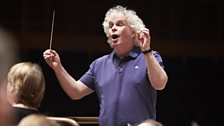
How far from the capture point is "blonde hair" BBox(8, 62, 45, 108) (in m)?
1.86

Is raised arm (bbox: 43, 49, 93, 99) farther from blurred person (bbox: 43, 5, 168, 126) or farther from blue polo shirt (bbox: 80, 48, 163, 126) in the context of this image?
blue polo shirt (bbox: 80, 48, 163, 126)

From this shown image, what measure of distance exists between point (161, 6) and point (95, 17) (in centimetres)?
66

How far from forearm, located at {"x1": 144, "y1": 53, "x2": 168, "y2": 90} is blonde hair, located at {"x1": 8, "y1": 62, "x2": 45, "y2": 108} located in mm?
436

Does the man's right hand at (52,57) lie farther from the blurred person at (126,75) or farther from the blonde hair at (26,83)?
the blonde hair at (26,83)

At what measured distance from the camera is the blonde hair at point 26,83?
1.86 m

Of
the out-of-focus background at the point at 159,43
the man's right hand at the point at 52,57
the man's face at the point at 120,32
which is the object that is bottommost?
the out-of-focus background at the point at 159,43

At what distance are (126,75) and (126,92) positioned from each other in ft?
0.25

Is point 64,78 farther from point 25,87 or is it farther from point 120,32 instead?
point 25,87

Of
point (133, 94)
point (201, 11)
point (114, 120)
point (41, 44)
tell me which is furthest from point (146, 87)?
point (201, 11)

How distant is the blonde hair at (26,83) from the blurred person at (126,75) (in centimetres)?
41

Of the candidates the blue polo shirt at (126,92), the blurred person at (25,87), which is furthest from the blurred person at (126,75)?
the blurred person at (25,87)

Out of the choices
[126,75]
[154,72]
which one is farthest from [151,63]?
[126,75]

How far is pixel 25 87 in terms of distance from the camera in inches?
73.0

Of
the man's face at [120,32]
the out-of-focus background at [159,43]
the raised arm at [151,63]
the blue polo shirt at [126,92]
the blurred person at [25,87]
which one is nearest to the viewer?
the blurred person at [25,87]
